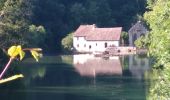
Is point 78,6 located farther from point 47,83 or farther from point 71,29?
point 47,83

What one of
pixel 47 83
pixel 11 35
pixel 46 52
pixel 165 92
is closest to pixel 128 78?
pixel 47 83

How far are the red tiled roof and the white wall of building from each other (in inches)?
22.7

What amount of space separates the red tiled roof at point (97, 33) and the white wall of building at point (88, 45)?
577 millimetres

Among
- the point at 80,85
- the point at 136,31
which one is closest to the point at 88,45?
the point at 136,31


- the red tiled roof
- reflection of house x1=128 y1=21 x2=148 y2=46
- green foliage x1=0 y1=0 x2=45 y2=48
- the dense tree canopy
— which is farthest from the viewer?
reflection of house x1=128 y1=21 x2=148 y2=46

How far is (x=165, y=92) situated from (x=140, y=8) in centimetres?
7482

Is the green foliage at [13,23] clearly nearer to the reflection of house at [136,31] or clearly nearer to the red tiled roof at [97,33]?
the red tiled roof at [97,33]

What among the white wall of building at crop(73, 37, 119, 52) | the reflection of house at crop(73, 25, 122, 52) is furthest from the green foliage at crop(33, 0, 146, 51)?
the reflection of house at crop(73, 25, 122, 52)

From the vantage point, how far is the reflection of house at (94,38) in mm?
72950

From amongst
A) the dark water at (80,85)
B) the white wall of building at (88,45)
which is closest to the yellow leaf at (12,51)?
the dark water at (80,85)

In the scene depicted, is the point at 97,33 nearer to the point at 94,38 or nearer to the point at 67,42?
the point at 94,38

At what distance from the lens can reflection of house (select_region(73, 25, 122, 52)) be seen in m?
72.9

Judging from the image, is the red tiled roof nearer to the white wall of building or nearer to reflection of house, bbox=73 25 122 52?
reflection of house, bbox=73 25 122 52

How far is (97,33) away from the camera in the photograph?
7456 centimetres
